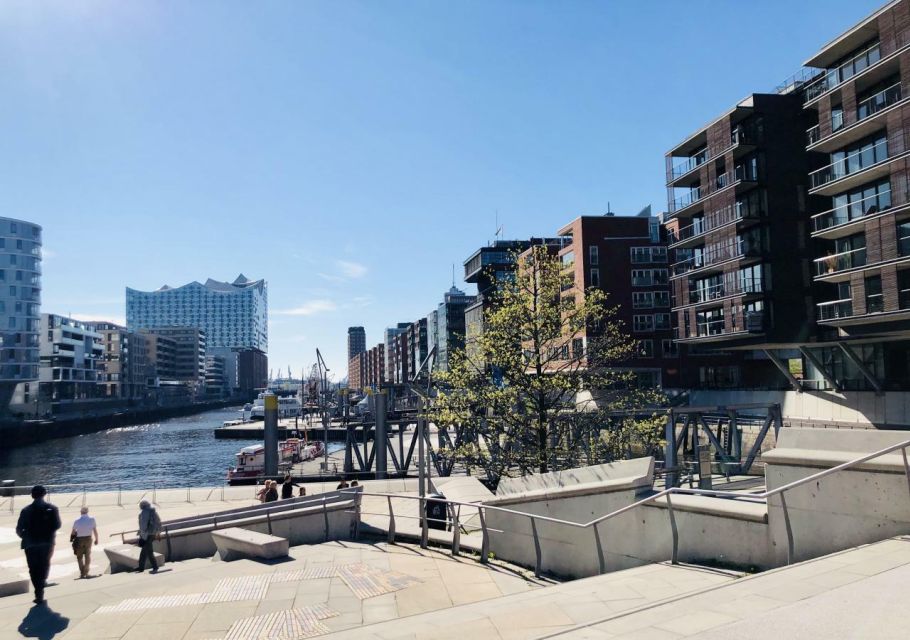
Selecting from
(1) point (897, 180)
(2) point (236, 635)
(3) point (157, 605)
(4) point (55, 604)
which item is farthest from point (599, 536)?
(1) point (897, 180)

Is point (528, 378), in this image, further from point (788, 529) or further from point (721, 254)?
point (721, 254)

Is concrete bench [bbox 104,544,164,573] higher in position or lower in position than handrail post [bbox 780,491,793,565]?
lower

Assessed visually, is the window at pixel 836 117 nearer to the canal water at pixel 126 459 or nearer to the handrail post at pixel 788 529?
the handrail post at pixel 788 529

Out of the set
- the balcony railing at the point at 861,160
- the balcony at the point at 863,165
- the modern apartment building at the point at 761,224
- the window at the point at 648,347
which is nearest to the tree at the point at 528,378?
the balcony at the point at 863,165

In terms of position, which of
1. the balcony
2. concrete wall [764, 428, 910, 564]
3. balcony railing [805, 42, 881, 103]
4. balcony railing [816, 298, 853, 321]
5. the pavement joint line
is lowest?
the pavement joint line

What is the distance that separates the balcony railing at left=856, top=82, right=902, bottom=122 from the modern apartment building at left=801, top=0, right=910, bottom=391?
58 mm

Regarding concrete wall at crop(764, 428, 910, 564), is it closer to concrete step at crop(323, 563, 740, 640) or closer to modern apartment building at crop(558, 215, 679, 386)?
concrete step at crop(323, 563, 740, 640)

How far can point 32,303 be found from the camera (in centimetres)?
12006

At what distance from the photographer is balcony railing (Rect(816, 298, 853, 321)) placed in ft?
141

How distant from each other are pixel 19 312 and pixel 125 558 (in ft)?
406

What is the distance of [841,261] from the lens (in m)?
43.9

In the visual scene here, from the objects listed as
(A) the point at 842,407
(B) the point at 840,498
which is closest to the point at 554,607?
(B) the point at 840,498

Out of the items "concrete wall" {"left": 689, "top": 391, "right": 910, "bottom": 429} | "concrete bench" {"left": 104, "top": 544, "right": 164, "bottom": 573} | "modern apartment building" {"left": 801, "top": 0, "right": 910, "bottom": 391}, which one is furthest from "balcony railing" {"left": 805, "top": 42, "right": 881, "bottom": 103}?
"concrete bench" {"left": 104, "top": 544, "right": 164, "bottom": 573}

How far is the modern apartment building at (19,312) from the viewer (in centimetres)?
11469
